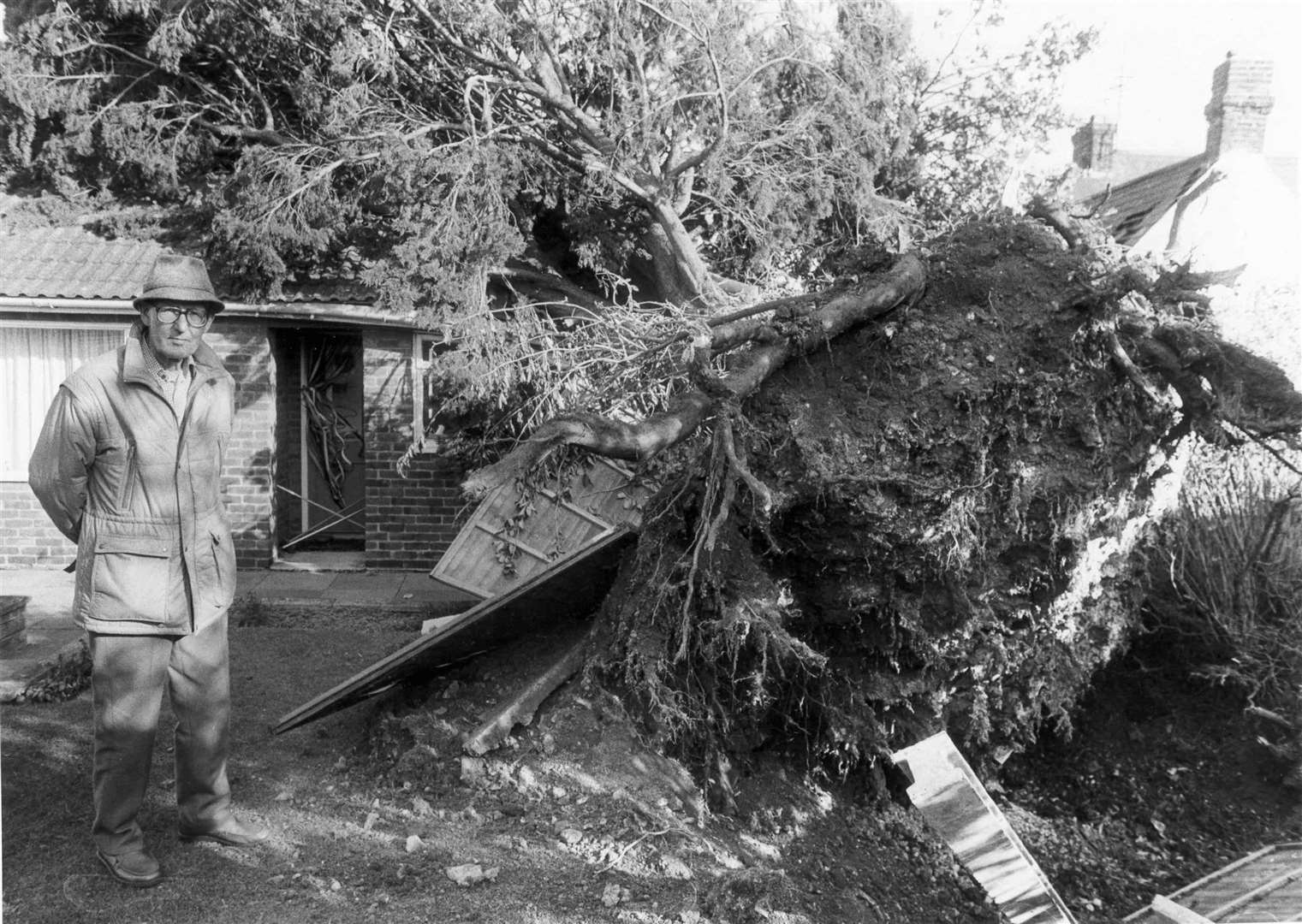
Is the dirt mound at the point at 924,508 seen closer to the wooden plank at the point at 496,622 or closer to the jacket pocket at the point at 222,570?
the wooden plank at the point at 496,622

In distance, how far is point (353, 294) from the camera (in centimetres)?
862

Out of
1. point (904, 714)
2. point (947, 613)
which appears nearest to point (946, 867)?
point (904, 714)

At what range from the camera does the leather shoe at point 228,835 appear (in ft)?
11.2

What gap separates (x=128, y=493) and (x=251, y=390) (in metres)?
6.05

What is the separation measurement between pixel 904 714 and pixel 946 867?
67cm

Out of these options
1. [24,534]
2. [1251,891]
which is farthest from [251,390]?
[1251,891]

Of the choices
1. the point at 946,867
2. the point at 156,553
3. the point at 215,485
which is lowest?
the point at 946,867

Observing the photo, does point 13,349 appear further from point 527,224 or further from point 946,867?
point 946,867

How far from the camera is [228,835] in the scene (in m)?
3.43

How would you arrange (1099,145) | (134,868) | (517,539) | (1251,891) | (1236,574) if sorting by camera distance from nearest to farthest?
(134,868), (1251,891), (1236,574), (517,539), (1099,145)

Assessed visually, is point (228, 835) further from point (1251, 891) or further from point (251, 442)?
point (251, 442)

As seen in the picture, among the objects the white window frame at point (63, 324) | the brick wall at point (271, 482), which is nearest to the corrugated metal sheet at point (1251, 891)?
the brick wall at point (271, 482)

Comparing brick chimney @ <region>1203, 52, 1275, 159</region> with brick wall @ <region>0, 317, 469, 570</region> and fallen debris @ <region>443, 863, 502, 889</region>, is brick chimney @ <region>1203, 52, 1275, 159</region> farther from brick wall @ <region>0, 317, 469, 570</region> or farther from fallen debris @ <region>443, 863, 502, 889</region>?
fallen debris @ <region>443, 863, 502, 889</region>

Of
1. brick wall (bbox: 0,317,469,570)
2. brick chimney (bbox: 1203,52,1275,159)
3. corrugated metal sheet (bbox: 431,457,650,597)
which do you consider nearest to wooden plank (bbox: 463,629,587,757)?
corrugated metal sheet (bbox: 431,457,650,597)
